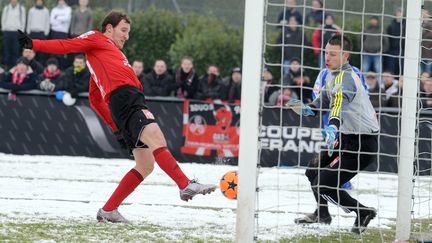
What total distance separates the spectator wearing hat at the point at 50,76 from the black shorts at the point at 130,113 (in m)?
8.19

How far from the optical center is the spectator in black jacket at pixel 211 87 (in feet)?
54.7

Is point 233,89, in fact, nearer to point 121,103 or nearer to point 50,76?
point 50,76

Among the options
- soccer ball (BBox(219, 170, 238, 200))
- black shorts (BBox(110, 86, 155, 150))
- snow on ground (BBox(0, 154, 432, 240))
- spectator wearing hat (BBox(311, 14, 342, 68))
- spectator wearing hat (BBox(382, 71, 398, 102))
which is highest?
spectator wearing hat (BBox(311, 14, 342, 68))

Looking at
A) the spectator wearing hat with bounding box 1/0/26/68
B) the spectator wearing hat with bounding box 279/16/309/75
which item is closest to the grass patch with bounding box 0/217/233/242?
the spectator wearing hat with bounding box 279/16/309/75

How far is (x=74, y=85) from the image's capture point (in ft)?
53.5

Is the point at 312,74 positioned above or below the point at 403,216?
above

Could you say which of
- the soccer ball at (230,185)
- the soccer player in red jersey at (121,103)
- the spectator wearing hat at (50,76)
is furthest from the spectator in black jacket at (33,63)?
the soccer player in red jersey at (121,103)

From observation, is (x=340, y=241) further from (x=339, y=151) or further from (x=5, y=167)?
(x=5, y=167)

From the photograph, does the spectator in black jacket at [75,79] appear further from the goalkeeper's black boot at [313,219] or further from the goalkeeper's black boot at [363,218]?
the goalkeeper's black boot at [363,218]

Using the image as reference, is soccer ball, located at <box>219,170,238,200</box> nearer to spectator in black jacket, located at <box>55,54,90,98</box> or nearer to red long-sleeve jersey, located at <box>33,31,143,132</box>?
red long-sleeve jersey, located at <box>33,31,143,132</box>

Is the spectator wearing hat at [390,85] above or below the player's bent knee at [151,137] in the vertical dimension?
above

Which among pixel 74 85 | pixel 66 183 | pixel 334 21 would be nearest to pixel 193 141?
pixel 74 85

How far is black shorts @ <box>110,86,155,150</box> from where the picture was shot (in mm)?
8234

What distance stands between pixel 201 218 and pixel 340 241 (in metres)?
1.65
